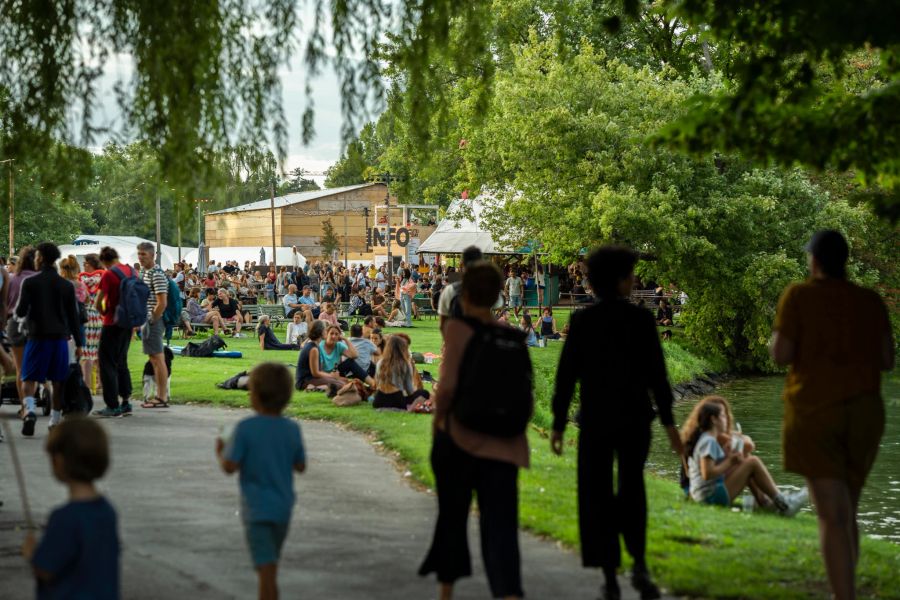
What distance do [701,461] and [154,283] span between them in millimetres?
7206

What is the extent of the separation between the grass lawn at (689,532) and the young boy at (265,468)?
2609 mm

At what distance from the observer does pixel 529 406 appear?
6566 mm

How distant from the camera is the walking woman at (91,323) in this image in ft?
56.2

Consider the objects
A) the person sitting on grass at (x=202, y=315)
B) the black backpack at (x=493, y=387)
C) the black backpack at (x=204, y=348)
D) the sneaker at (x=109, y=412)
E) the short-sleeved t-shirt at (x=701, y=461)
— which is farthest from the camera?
the person sitting on grass at (x=202, y=315)

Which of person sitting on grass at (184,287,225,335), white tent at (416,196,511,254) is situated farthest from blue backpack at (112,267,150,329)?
white tent at (416,196,511,254)

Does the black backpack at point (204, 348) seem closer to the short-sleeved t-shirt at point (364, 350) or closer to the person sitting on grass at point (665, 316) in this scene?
the short-sleeved t-shirt at point (364, 350)

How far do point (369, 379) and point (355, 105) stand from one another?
10.5 metres

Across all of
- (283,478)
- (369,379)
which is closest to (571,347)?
(283,478)

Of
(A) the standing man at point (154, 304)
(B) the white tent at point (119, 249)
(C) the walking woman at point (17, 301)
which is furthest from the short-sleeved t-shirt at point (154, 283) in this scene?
(B) the white tent at point (119, 249)

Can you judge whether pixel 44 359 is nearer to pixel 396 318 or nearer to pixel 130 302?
pixel 130 302

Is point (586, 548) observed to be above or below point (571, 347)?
below

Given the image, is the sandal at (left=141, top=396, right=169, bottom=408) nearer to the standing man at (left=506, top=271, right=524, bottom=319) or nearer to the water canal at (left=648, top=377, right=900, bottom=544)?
the water canal at (left=648, top=377, right=900, bottom=544)

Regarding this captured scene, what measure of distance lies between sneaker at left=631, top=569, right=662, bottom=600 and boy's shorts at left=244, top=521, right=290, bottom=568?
7.12 feet

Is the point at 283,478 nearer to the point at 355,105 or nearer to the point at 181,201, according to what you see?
the point at 181,201
